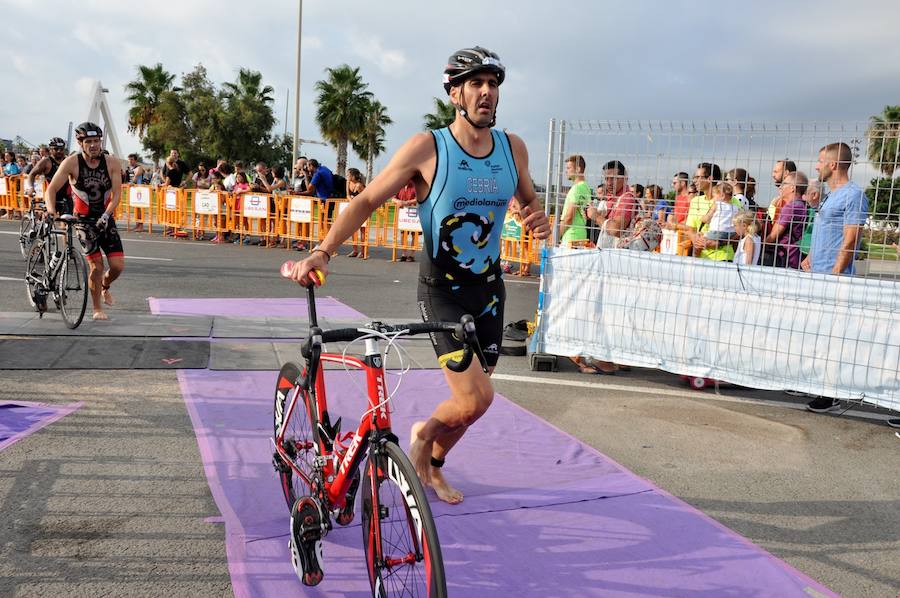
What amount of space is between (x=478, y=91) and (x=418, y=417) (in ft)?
9.14

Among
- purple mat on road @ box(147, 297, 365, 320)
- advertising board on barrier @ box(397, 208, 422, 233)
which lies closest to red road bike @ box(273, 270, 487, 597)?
purple mat on road @ box(147, 297, 365, 320)

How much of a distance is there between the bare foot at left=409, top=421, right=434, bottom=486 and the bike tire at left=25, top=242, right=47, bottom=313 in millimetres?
5604

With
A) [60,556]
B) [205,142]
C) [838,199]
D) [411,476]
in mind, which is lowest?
[60,556]

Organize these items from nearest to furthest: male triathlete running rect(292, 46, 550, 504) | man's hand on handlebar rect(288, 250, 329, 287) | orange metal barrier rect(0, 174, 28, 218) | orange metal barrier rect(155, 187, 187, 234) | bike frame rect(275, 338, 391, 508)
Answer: bike frame rect(275, 338, 391, 508) → man's hand on handlebar rect(288, 250, 329, 287) → male triathlete running rect(292, 46, 550, 504) → orange metal barrier rect(155, 187, 187, 234) → orange metal barrier rect(0, 174, 28, 218)

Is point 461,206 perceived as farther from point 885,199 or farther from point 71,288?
point 71,288

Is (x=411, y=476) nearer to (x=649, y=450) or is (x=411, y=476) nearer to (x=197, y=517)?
(x=197, y=517)

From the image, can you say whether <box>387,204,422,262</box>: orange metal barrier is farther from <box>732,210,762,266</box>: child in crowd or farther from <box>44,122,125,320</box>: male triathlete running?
<box>732,210,762,266</box>: child in crowd

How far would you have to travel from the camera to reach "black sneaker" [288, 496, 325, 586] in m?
2.93

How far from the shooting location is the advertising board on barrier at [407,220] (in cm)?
1598

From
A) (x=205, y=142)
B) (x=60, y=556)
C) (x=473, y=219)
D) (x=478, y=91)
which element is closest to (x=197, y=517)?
(x=60, y=556)

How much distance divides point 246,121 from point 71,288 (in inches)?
1981

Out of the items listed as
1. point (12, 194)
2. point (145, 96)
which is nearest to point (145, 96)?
point (145, 96)

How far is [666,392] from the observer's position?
652cm

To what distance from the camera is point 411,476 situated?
238 centimetres
